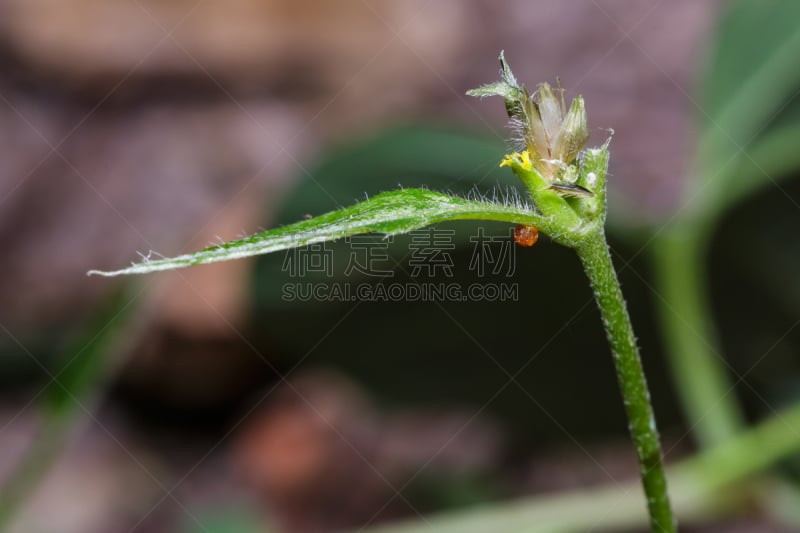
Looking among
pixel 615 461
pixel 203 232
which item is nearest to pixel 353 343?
pixel 615 461

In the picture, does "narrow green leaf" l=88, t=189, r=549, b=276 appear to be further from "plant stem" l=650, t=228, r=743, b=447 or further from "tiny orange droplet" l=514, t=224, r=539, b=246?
"plant stem" l=650, t=228, r=743, b=447

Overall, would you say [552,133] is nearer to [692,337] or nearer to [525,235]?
[525,235]

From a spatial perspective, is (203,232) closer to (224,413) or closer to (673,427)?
(224,413)

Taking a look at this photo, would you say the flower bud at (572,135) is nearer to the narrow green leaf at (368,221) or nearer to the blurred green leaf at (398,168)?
the narrow green leaf at (368,221)

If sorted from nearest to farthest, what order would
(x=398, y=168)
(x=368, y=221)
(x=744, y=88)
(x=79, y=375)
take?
(x=368, y=221) < (x=79, y=375) < (x=398, y=168) < (x=744, y=88)

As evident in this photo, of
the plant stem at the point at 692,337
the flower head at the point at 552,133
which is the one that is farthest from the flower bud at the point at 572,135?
the plant stem at the point at 692,337

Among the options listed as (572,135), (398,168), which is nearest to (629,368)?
(572,135)

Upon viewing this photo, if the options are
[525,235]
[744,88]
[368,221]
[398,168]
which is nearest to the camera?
[368,221]
